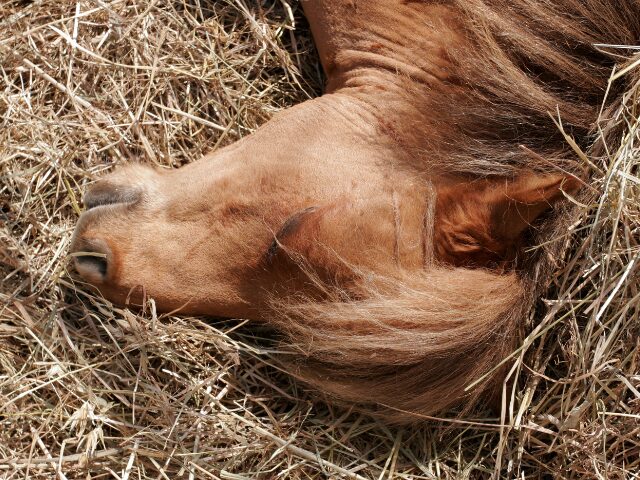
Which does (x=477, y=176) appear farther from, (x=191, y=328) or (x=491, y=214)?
(x=191, y=328)

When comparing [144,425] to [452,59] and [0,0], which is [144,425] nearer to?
[452,59]

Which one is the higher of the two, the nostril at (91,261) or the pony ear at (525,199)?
the pony ear at (525,199)

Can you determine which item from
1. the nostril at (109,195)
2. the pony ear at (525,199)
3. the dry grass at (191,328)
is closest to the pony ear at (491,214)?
the pony ear at (525,199)

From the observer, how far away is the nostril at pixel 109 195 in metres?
2.13

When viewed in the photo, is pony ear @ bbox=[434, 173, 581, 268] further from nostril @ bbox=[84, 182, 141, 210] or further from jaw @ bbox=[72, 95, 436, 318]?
nostril @ bbox=[84, 182, 141, 210]

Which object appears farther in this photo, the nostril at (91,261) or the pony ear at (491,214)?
the nostril at (91,261)

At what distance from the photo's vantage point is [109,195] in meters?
2.15

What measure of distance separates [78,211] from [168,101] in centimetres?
49

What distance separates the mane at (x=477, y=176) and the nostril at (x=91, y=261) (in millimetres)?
491

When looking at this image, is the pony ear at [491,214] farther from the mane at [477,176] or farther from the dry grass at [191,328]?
the dry grass at [191,328]

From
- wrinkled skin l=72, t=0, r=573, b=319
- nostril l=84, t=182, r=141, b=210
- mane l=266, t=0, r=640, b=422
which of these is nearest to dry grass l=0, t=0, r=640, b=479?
mane l=266, t=0, r=640, b=422

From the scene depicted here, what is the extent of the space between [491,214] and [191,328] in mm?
960

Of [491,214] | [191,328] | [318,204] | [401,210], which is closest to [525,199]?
[491,214]

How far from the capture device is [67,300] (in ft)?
7.82
